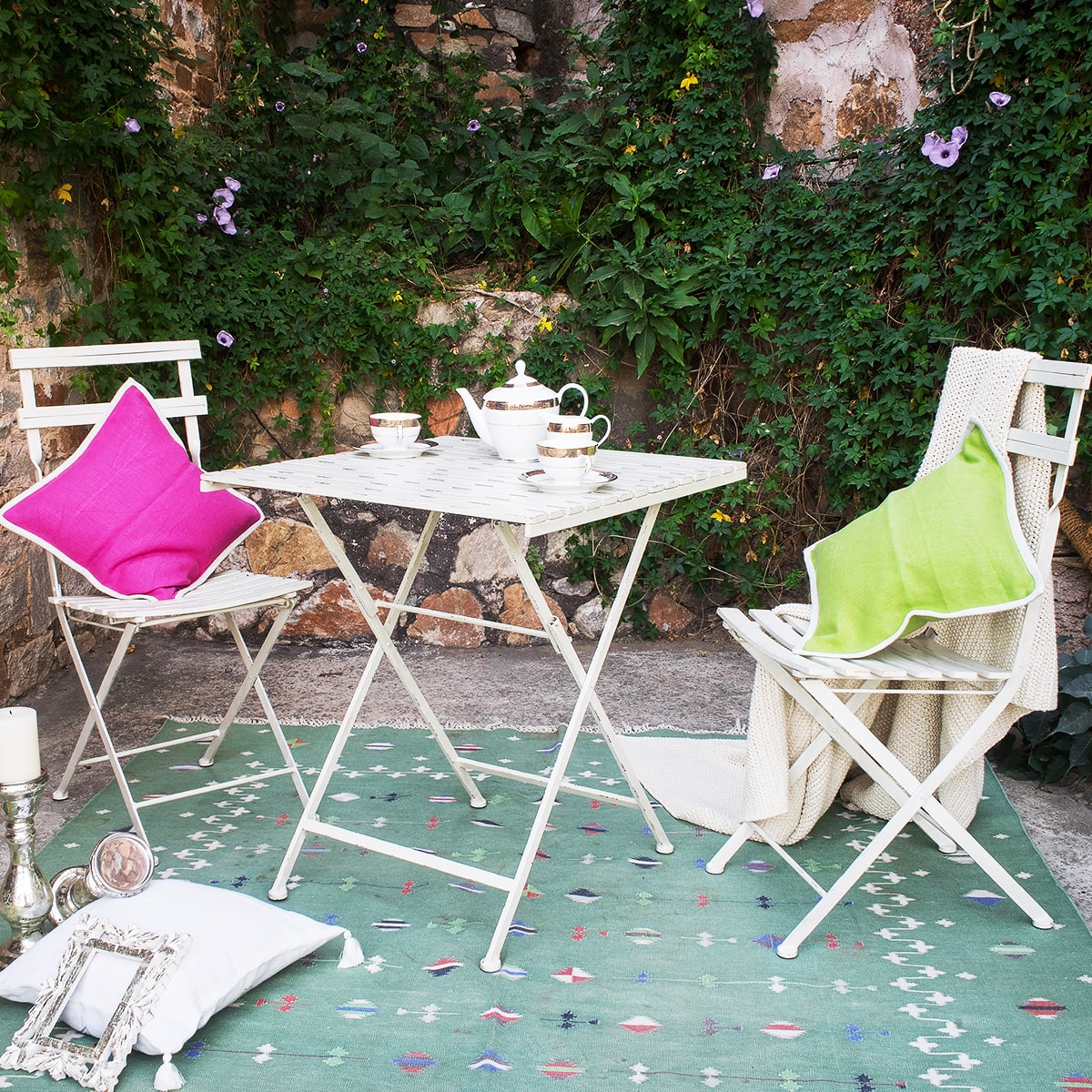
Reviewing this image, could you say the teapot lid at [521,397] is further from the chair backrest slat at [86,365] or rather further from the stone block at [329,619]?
the stone block at [329,619]

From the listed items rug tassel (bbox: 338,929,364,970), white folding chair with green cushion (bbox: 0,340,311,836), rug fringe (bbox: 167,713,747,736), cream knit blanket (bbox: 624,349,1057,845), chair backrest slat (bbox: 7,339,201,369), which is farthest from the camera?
rug fringe (bbox: 167,713,747,736)

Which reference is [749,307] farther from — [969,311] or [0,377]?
[0,377]

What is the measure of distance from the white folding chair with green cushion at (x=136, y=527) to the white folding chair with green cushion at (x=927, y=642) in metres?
1.09

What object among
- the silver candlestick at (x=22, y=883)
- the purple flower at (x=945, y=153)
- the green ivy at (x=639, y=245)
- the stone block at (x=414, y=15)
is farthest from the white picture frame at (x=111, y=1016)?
the stone block at (x=414, y=15)

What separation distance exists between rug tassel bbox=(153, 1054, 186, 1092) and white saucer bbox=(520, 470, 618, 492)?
1.12 metres

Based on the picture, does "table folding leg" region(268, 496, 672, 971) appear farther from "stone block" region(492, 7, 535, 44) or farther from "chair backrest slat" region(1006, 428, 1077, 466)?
"stone block" region(492, 7, 535, 44)

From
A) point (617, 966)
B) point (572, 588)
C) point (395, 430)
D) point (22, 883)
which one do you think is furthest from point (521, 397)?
point (572, 588)

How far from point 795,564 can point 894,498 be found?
1.60 meters

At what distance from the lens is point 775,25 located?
398 centimetres

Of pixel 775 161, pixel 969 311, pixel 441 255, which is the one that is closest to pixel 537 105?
pixel 441 255

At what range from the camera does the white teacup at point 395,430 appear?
2.48m

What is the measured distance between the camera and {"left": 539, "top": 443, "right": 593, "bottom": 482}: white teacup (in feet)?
6.89

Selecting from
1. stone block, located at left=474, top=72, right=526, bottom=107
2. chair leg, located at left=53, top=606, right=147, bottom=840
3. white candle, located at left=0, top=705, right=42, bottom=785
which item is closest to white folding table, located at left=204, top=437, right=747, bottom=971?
chair leg, located at left=53, top=606, right=147, bottom=840

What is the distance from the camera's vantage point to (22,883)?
6.69 feet
